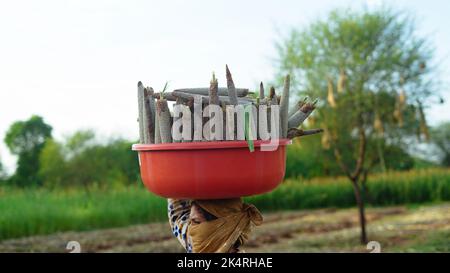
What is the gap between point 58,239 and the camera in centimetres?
755

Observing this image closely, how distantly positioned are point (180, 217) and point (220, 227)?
23 centimetres

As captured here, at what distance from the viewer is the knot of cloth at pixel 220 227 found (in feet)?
7.07

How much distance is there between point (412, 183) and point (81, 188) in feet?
21.0

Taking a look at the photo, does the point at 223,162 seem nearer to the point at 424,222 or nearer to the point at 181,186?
the point at 181,186

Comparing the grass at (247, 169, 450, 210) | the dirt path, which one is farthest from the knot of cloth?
the grass at (247, 169, 450, 210)

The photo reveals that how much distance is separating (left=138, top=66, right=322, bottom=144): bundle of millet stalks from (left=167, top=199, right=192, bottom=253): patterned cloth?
34 cm

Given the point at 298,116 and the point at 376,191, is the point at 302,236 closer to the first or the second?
the point at 376,191

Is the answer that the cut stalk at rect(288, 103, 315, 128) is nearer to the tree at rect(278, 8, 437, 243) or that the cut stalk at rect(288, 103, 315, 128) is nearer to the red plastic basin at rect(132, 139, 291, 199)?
the red plastic basin at rect(132, 139, 291, 199)

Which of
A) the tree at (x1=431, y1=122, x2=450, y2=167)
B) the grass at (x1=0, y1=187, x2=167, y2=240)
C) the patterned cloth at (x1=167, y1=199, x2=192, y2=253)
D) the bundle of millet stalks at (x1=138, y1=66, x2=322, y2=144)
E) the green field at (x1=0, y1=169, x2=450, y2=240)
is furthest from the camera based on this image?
the tree at (x1=431, y1=122, x2=450, y2=167)

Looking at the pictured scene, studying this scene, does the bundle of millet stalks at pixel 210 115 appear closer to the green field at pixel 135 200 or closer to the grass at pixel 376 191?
the green field at pixel 135 200

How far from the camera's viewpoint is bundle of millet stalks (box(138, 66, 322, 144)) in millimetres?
2012

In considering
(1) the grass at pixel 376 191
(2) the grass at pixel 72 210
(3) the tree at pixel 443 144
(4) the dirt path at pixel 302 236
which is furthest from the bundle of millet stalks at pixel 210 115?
(3) the tree at pixel 443 144
